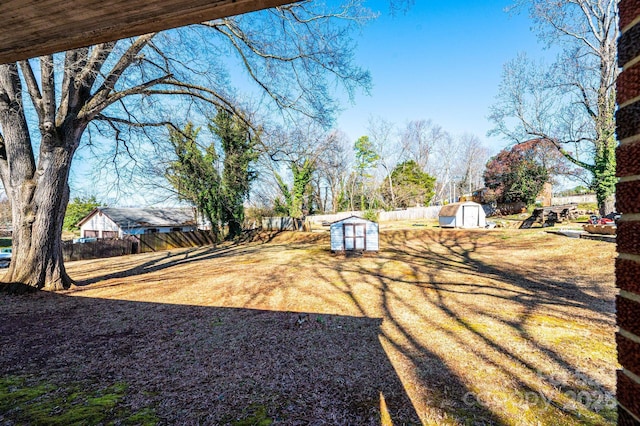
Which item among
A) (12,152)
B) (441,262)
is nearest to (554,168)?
(441,262)

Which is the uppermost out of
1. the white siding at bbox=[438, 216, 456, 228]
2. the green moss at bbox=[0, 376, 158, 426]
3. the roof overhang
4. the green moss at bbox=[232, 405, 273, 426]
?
the roof overhang

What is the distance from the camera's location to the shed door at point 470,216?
20527mm

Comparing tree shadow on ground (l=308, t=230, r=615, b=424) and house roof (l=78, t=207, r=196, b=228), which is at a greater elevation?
house roof (l=78, t=207, r=196, b=228)

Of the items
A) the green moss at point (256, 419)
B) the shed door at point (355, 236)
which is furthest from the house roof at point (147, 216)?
the green moss at point (256, 419)

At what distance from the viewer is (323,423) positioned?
2.57m

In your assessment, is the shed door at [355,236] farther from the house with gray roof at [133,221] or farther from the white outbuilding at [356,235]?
the house with gray roof at [133,221]

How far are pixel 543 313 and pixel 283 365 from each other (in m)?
5.01

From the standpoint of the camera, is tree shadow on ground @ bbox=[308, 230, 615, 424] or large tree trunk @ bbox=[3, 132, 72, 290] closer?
tree shadow on ground @ bbox=[308, 230, 615, 424]

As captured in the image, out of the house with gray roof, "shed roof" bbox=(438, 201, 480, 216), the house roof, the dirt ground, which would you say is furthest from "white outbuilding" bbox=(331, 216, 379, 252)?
the house roof

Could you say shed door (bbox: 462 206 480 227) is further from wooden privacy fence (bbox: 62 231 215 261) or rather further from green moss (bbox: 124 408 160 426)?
green moss (bbox: 124 408 160 426)

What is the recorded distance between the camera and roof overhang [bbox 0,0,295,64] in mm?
1410

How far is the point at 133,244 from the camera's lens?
1917 cm

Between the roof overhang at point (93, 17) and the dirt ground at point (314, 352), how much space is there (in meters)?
2.88

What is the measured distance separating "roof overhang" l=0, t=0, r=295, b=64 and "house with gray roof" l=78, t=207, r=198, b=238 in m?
27.2
